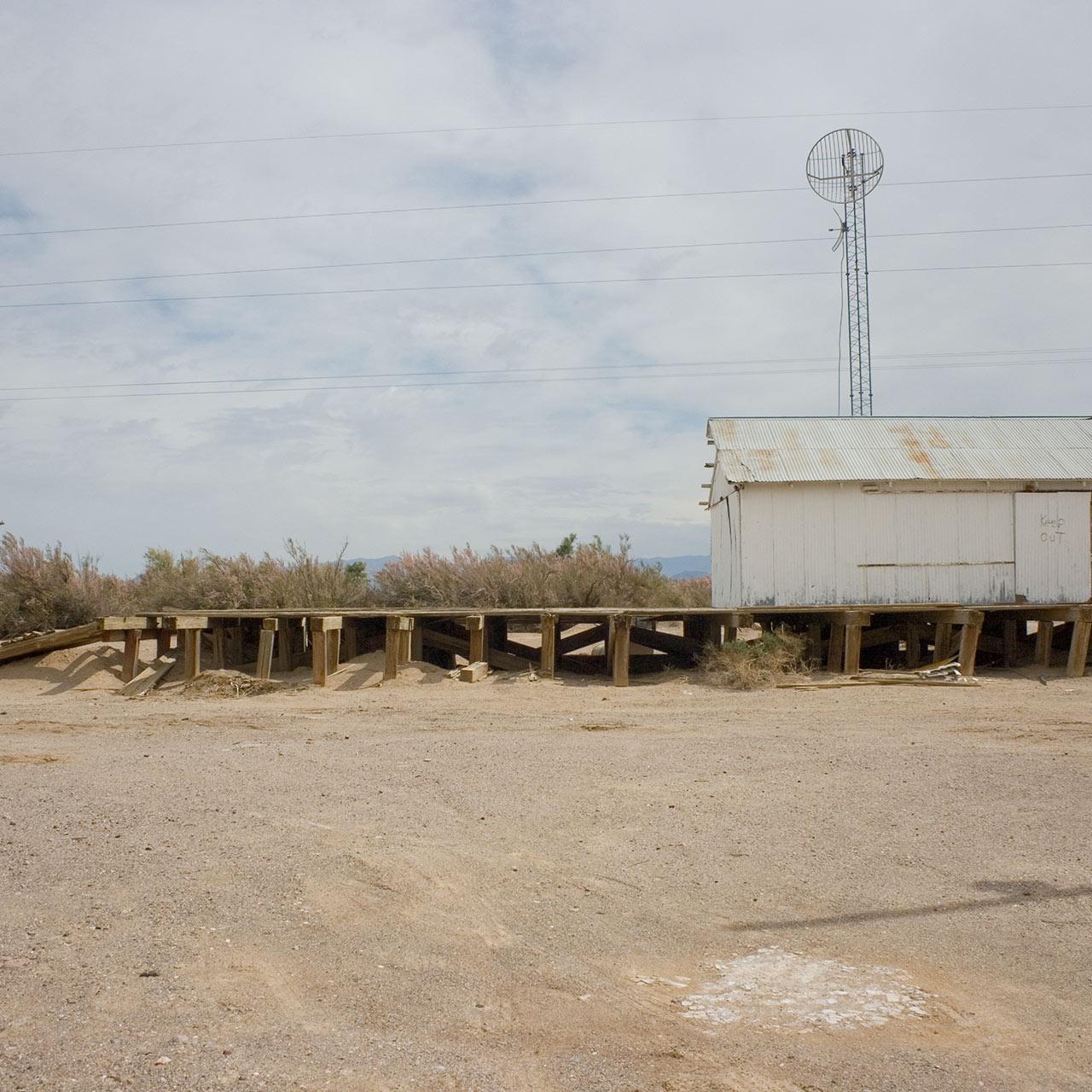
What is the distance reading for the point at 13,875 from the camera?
589cm

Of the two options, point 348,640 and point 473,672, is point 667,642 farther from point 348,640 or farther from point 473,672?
point 348,640

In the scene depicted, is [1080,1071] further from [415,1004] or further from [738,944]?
[415,1004]

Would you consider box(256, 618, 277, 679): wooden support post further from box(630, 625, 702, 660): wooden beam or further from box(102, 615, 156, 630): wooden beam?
box(630, 625, 702, 660): wooden beam

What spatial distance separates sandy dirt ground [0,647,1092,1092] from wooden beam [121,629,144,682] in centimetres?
471

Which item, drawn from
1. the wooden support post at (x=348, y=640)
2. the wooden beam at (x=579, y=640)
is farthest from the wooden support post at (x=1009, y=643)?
the wooden support post at (x=348, y=640)

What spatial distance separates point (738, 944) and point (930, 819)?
2953 mm

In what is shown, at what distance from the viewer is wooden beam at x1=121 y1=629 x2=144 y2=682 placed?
15680 mm

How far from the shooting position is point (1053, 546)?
17.7 metres

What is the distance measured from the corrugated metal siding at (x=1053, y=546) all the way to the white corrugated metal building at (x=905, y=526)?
0.01 m

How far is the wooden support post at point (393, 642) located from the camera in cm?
1545

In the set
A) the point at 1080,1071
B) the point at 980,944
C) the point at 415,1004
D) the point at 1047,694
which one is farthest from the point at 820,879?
the point at 1047,694

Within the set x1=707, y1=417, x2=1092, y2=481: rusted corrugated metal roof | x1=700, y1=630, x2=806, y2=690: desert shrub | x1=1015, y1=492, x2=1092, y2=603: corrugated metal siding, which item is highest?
x1=707, y1=417, x2=1092, y2=481: rusted corrugated metal roof

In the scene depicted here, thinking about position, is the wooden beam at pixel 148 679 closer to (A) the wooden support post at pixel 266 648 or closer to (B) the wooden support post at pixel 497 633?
(A) the wooden support post at pixel 266 648

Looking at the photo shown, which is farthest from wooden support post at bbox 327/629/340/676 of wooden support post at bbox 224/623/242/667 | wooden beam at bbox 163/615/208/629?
wooden support post at bbox 224/623/242/667
